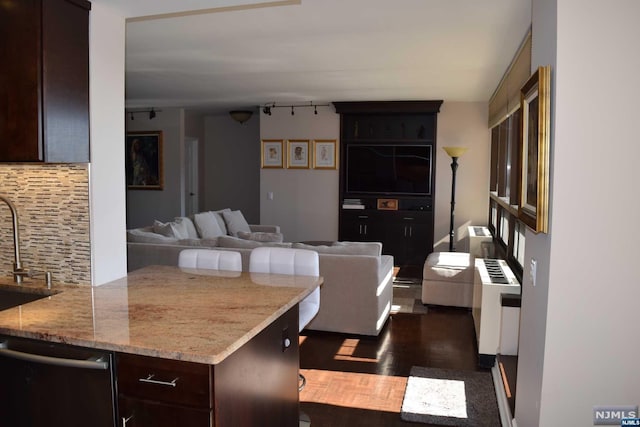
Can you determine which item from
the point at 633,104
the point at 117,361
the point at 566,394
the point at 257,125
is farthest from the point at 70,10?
the point at 257,125

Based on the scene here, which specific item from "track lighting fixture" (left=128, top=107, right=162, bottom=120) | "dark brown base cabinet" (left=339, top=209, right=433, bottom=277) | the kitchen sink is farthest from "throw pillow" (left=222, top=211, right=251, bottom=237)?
the kitchen sink

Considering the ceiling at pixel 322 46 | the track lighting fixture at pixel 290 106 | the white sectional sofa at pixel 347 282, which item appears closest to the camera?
the ceiling at pixel 322 46

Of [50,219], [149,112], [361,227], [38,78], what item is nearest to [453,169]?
[361,227]

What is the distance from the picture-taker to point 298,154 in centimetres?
865

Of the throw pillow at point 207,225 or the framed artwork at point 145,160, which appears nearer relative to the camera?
the throw pillow at point 207,225

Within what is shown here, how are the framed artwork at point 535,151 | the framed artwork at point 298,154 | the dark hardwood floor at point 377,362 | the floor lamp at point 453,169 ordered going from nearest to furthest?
1. the framed artwork at point 535,151
2. the dark hardwood floor at point 377,362
3. the floor lamp at point 453,169
4. the framed artwork at point 298,154

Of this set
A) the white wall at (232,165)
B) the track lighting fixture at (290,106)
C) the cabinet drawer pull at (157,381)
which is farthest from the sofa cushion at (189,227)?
the cabinet drawer pull at (157,381)

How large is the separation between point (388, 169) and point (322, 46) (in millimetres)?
4025

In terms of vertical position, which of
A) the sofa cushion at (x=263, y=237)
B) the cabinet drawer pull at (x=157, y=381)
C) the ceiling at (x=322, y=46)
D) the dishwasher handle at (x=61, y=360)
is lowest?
the cabinet drawer pull at (x=157, y=381)

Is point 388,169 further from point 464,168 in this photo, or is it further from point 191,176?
point 191,176

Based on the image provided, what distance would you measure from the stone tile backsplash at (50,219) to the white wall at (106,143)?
5 centimetres

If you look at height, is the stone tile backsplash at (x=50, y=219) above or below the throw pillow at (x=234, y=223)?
above

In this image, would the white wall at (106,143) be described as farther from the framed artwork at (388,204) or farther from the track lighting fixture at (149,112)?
the track lighting fixture at (149,112)

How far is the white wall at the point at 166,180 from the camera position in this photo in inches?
368
